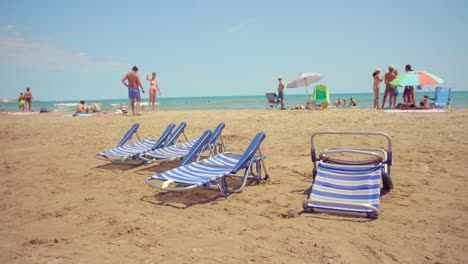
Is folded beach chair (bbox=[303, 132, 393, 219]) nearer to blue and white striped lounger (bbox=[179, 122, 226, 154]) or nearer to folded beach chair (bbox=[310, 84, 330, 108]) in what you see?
blue and white striped lounger (bbox=[179, 122, 226, 154])

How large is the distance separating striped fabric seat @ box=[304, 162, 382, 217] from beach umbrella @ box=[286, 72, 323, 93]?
13.0m

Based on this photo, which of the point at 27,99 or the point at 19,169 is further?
the point at 27,99

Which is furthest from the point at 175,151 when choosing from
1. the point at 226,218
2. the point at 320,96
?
the point at 320,96

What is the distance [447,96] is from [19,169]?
13748 millimetres

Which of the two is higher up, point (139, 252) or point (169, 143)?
point (169, 143)

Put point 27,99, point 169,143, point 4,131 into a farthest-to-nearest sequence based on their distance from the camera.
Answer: point 27,99 < point 4,131 < point 169,143

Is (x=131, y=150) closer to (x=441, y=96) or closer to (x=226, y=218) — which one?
(x=226, y=218)

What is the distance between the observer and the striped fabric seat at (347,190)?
3.24 m

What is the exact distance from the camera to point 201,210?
3.61m

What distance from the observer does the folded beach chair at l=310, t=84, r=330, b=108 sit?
15.1 metres

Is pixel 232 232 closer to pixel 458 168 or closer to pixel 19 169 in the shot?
pixel 458 168

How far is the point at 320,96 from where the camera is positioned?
15242mm

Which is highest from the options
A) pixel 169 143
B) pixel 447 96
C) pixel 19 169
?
pixel 447 96

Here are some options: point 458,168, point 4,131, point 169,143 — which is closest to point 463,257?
point 458,168
